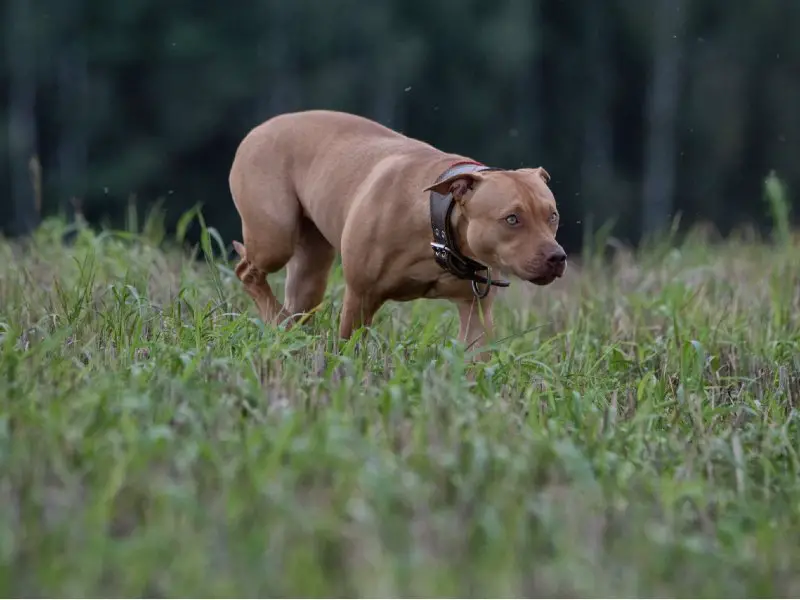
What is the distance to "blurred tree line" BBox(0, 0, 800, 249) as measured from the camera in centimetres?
2573

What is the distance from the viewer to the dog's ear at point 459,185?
5371 mm

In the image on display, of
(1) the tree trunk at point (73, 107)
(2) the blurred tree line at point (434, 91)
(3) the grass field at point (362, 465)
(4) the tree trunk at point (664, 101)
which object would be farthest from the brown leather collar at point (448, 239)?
(4) the tree trunk at point (664, 101)

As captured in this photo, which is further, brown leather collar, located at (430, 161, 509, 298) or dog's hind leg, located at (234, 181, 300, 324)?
dog's hind leg, located at (234, 181, 300, 324)

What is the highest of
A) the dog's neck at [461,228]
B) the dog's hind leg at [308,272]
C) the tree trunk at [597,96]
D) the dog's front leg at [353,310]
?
the dog's neck at [461,228]

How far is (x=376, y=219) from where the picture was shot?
5.62 m

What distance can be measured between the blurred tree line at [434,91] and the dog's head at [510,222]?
736 inches

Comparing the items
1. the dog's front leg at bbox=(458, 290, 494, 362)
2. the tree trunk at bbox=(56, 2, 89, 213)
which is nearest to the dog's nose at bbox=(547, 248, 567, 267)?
the dog's front leg at bbox=(458, 290, 494, 362)

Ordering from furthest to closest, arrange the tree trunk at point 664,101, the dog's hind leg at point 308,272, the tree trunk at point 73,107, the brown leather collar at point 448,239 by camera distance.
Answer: the tree trunk at point 664,101, the tree trunk at point 73,107, the dog's hind leg at point 308,272, the brown leather collar at point 448,239

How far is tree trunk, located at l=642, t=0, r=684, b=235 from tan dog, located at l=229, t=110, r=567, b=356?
855 inches

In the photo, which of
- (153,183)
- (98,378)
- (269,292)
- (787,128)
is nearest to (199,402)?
(98,378)

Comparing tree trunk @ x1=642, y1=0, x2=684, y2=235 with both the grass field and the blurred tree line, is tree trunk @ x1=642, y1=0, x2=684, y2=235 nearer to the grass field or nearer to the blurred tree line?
the blurred tree line

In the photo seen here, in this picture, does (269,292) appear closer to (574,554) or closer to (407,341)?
(407,341)

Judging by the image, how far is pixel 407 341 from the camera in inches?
217

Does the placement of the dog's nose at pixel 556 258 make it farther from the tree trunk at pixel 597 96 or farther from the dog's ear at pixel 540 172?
the tree trunk at pixel 597 96
